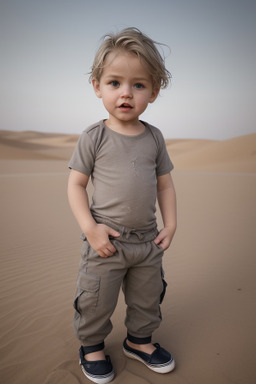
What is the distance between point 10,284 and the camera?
323cm

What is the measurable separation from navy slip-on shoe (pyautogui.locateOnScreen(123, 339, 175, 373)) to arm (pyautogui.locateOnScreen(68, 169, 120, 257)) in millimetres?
846

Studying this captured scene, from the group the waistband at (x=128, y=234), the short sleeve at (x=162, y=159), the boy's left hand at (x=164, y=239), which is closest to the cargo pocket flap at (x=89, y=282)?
the waistband at (x=128, y=234)

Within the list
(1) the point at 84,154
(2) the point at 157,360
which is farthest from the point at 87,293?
(1) the point at 84,154

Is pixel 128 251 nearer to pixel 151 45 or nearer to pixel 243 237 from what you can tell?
pixel 151 45

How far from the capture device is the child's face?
164 cm

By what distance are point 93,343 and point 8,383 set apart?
0.62 meters

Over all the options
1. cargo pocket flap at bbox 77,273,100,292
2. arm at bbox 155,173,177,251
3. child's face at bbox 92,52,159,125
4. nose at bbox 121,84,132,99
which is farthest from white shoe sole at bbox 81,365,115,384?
nose at bbox 121,84,132,99

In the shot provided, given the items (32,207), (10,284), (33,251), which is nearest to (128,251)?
(10,284)

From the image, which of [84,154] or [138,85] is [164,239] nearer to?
[84,154]

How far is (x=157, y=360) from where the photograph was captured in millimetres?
1989

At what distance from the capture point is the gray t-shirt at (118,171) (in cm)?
173

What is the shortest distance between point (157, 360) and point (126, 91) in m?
1.74

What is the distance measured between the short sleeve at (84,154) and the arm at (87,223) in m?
0.04

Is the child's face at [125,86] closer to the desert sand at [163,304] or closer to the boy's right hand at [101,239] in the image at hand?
the boy's right hand at [101,239]
